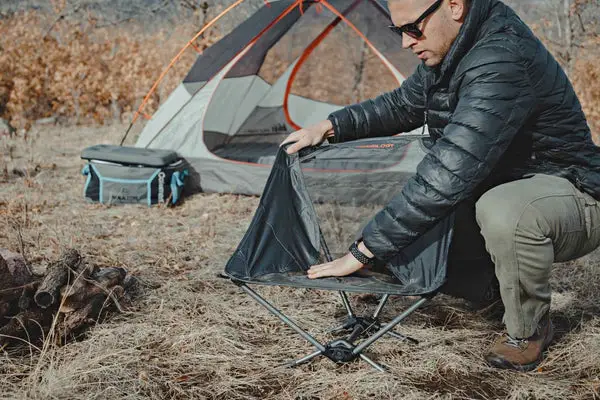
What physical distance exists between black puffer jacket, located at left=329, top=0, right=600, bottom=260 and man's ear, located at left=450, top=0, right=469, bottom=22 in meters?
0.03

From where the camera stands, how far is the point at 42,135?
7.34m

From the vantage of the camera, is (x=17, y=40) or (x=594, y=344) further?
(x=17, y=40)

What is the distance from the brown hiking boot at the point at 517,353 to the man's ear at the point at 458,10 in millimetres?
1140

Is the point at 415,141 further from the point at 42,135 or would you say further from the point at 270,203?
the point at 42,135

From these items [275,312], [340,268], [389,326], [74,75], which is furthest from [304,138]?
[74,75]

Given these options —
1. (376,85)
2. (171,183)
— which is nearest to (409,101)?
(171,183)

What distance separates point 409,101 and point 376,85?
33.3ft

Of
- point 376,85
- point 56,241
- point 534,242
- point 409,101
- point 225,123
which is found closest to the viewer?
point 534,242

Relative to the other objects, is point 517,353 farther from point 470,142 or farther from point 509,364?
point 470,142

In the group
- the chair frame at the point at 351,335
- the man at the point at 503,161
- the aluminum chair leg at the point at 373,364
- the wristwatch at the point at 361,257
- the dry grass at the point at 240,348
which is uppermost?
the man at the point at 503,161

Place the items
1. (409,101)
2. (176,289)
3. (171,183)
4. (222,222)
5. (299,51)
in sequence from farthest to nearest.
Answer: (299,51), (171,183), (222,222), (176,289), (409,101)

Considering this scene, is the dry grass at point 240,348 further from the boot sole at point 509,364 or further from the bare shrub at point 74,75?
the bare shrub at point 74,75

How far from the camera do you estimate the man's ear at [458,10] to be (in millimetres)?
1853

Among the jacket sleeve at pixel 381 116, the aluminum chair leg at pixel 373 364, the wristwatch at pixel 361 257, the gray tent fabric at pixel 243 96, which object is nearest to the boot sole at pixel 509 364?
the aluminum chair leg at pixel 373 364
